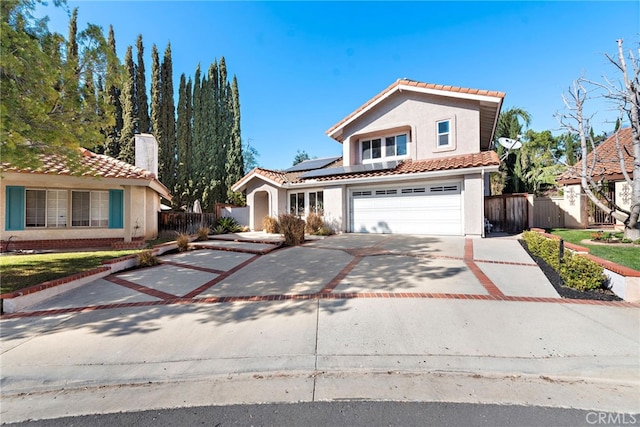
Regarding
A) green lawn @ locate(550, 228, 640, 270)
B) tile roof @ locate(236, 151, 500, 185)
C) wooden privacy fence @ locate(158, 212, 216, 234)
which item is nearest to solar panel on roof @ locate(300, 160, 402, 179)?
tile roof @ locate(236, 151, 500, 185)

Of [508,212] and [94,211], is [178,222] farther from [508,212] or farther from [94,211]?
[508,212]

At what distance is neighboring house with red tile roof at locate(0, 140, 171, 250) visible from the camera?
1080cm

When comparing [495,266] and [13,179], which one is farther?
[13,179]

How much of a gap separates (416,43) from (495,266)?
12928mm

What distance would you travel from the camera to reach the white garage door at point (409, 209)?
12.7 meters

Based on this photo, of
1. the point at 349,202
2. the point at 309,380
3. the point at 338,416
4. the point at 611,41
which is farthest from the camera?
the point at 349,202

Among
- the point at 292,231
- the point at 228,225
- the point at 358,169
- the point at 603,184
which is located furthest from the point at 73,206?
the point at 603,184

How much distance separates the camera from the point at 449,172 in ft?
39.5

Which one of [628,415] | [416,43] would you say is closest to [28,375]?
[628,415]

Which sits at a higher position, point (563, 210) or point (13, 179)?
point (13, 179)

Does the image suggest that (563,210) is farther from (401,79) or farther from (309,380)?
(309,380)

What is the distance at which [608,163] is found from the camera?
1345 cm

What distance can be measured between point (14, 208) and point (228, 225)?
9.02 metres

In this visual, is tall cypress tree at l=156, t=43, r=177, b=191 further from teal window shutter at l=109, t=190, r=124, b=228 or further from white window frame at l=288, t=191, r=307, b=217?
white window frame at l=288, t=191, r=307, b=217
